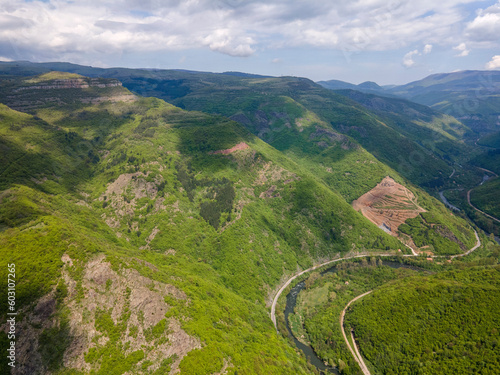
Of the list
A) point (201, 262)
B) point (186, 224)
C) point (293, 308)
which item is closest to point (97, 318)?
point (201, 262)

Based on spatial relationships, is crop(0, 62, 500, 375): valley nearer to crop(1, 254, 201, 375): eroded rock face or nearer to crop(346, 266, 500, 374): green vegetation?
crop(1, 254, 201, 375): eroded rock face

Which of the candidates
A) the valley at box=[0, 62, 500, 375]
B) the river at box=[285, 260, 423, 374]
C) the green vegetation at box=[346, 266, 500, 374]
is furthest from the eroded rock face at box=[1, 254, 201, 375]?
the green vegetation at box=[346, 266, 500, 374]

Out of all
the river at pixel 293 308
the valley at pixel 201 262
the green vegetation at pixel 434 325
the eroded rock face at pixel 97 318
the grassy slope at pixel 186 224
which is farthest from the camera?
the river at pixel 293 308

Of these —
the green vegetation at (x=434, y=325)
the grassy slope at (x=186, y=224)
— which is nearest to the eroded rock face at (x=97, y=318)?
the grassy slope at (x=186, y=224)

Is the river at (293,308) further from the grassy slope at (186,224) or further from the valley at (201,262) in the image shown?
the grassy slope at (186,224)

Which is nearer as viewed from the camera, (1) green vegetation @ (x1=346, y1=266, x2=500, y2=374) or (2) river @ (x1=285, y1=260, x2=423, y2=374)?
(1) green vegetation @ (x1=346, y1=266, x2=500, y2=374)

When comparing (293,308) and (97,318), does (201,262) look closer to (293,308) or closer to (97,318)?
(293,308)
